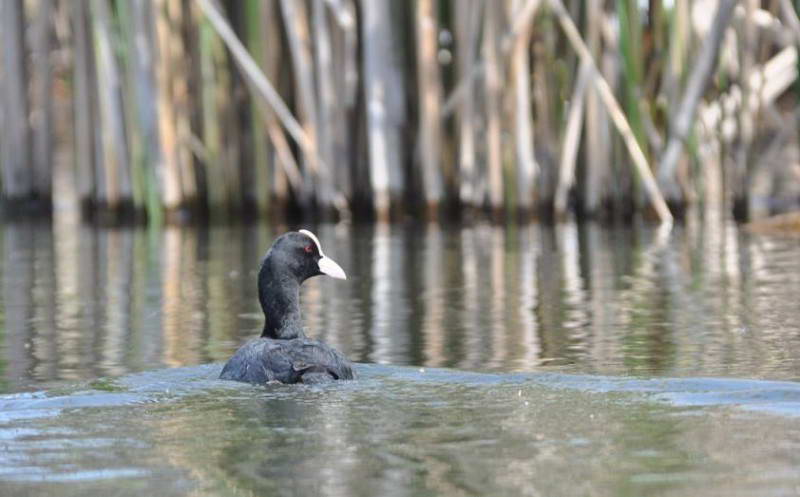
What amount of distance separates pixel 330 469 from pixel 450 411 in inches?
41.9

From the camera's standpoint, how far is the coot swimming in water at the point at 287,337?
658cm

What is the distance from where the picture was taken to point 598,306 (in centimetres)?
935

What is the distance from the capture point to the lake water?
4.92 meters

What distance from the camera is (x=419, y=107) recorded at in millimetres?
14117

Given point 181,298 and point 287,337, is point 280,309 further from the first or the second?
point 181,298

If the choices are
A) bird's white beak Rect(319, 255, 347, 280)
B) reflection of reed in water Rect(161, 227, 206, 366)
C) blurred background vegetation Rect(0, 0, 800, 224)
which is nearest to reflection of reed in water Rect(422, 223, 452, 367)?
bird's white beak Rect(319, 255, 347, 280)

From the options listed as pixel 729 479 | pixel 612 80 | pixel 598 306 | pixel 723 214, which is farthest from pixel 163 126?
pixel 729 479

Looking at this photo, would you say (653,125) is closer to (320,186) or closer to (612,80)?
(612,80)

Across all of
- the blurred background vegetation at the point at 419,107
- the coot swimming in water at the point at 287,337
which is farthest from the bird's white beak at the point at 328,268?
the blurred background vegetation at the point at 419,107

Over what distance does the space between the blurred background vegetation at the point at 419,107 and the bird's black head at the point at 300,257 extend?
214 inches

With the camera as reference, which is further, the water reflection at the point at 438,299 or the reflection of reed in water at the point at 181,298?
the reflection of reed in water at the point at 181,298

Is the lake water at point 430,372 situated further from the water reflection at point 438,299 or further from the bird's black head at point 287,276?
the bird's black head at point 287,276

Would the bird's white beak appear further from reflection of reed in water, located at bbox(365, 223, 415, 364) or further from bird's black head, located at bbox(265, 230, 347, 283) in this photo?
reflection of reed in water, located at bbox(365, 223, 415, 364)

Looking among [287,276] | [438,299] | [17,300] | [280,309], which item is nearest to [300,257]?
[287,276]
